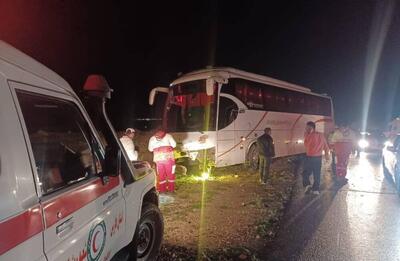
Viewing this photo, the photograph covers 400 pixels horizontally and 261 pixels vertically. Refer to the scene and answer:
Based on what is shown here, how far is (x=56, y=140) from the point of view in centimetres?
312

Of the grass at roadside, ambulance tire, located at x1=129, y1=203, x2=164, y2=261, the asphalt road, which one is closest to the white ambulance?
ambulance tire, located at x1=129, y1=203, x2=164, y2=261

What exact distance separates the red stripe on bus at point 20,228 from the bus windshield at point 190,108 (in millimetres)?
10186

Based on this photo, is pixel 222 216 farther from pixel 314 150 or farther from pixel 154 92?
pixel 154 92

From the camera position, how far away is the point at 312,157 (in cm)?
951

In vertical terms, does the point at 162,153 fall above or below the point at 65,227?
below

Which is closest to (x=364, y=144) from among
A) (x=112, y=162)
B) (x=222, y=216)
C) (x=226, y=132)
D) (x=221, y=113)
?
(x=226, y=132)

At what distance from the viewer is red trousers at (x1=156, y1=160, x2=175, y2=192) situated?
945cm

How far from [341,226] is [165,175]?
14.6 ft

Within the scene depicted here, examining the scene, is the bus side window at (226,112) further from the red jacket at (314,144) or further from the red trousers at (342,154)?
the red jacket at (314,144)

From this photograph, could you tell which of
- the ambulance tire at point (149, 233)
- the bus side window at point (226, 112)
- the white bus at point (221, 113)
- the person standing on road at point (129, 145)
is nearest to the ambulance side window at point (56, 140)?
the ambulance tire at point (149, 233)

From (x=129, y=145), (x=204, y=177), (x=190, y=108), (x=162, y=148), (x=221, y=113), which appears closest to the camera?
(x=129, y=145)

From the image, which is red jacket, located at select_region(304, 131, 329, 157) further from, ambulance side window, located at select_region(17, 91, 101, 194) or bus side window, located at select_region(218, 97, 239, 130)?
ambulance side window, located at select_region(17, 91, 101, 194)

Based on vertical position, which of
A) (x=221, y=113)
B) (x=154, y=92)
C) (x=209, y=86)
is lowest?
(x=221, y=113)

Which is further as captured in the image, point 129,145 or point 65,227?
point 129,145
